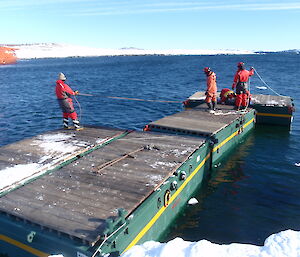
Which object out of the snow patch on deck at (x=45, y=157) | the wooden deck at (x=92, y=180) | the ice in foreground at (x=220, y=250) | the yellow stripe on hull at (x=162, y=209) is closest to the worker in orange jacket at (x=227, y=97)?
the yellow stripe on hull at (x=162, y=209)

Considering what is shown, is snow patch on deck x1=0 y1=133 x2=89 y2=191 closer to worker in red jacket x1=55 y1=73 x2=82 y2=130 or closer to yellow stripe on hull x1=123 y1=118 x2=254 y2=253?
worker in red jacket x1=55 y1=73 x2=82 y2=130

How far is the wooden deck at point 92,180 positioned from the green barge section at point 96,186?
0.02 meters

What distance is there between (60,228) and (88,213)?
747mm

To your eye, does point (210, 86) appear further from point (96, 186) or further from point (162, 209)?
point (96, 186)

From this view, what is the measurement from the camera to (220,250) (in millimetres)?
5262

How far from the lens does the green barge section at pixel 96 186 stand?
18.6ft

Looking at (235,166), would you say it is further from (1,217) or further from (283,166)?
(1,217)

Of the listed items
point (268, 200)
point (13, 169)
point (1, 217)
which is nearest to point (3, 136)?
point (13, 169)

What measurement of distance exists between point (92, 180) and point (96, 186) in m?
0.40

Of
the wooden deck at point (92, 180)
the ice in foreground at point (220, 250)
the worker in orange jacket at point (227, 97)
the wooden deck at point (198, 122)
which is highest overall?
the worker in orange jacket at point (227, 97)

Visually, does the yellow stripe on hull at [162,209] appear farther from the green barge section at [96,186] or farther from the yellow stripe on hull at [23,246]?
the yellow stripe on hull at [23,246]

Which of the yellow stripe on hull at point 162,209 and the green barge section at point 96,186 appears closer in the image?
the green barge section at point 96,186

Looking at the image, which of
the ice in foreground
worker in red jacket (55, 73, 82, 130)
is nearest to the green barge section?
the ice in foreground

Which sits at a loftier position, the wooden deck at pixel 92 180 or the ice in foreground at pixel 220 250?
the wooden deck at pixel 92 180
